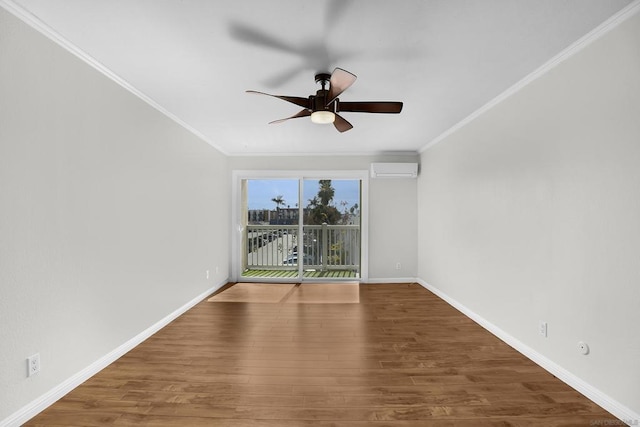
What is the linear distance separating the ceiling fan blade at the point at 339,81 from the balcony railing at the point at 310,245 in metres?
3.42

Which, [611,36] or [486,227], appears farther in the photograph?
[486,227]

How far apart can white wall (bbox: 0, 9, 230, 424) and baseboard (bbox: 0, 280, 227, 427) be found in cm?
3

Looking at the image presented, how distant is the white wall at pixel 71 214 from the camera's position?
1.64 m

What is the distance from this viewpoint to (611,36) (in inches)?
70.7

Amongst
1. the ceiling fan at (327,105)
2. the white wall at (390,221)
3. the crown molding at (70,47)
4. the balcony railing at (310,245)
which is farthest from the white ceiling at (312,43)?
the balcony railing at (310,245)

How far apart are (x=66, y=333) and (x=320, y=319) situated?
7.25 feet

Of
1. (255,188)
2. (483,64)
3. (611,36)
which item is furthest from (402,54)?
(255,188)

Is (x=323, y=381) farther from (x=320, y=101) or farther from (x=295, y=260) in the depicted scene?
(x=295, y=260)

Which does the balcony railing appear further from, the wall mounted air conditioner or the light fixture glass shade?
the light fixture glass shade

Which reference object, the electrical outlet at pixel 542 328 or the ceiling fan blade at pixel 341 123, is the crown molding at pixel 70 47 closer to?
the ceiling fan blade at pixel 341 123

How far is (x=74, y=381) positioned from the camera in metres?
2.01

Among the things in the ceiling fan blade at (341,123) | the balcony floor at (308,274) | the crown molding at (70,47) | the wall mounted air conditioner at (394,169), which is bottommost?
the balcony floor at (308,274)

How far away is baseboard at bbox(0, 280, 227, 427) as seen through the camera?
166cm

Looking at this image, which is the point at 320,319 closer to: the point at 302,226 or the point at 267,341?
the point at 267,341
